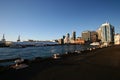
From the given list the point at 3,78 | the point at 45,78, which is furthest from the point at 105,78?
the point at 3,78

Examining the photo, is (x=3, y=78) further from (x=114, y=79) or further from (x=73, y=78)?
(x=114, y=79)

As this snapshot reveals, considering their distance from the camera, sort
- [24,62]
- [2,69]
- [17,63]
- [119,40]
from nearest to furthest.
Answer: [2,69] < [17,63] < [24,62] < [119,40]

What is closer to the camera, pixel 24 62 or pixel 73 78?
→ pixel 73 78

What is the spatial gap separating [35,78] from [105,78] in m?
5.39

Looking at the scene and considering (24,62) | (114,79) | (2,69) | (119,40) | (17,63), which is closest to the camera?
(114,79)

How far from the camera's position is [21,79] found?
10750 mm

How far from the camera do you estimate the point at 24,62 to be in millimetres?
18375

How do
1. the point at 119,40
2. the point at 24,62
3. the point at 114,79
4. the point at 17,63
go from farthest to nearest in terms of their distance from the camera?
the point at 119,40 → the point at 24,62 → the point at 17,63 → the point at 114,79

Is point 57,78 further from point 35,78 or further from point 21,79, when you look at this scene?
point 21,79

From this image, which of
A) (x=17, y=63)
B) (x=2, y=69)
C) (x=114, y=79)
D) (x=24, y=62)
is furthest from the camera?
(x=24, y=62)

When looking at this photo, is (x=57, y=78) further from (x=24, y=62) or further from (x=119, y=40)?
(x=119, y=40)

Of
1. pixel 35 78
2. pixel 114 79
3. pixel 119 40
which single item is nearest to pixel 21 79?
pixel 35 78

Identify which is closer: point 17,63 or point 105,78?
point 105,78

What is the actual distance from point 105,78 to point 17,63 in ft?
34.0
